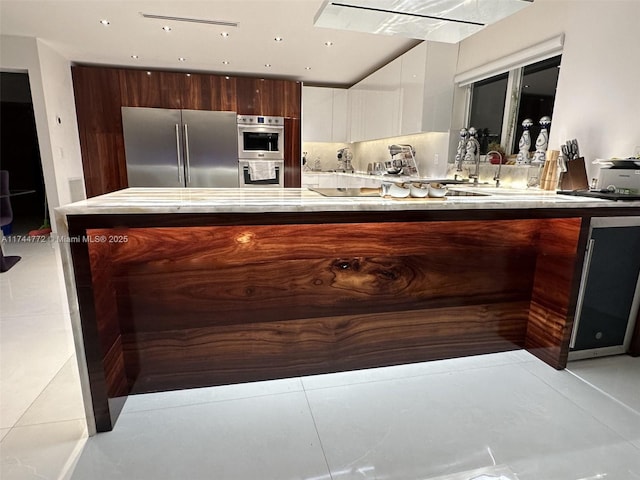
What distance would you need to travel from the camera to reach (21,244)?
14.8 feet

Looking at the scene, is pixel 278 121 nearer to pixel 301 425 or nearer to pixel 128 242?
pixel 128 242

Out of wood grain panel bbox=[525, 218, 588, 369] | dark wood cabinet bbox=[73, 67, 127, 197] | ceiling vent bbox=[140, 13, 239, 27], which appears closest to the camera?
wood grain panel bbox=[525, 218, 588, 369]

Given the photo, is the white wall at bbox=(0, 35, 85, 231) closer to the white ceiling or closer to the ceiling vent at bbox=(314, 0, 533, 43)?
the white ceiling

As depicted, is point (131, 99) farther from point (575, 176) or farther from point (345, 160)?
point (575, 176)

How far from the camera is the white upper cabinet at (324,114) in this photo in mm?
5621

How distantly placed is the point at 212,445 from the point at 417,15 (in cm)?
223

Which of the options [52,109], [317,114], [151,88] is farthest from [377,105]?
[52,109]

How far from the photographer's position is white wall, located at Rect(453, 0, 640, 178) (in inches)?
84.2

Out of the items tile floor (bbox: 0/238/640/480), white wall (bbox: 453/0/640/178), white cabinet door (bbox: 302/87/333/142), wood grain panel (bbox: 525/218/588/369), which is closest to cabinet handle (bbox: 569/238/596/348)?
wood grain panel (bbox: 525/218/588/369)

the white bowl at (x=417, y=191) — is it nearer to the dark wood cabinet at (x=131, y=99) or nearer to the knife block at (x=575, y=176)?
the knife block at (x=575, y=176)

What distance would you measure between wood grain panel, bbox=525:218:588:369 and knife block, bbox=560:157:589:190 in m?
0.44

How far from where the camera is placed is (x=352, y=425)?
1.51 m

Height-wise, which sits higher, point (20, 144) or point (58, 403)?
point (20, 144)

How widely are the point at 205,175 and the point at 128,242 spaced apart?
3.87 meters
